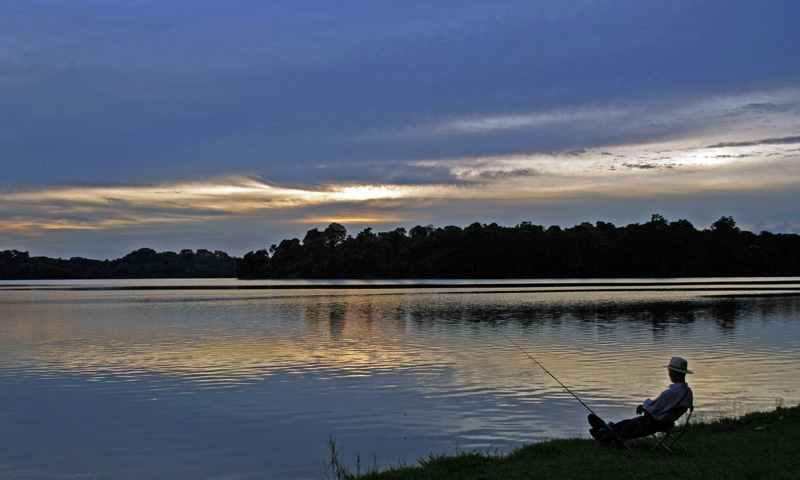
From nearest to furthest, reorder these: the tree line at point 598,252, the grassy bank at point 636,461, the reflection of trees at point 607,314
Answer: the grassy bank at point 636,461 → the reflection of trees at point 607,314 → the tree line at point 598,252

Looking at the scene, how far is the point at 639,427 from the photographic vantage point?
875cm

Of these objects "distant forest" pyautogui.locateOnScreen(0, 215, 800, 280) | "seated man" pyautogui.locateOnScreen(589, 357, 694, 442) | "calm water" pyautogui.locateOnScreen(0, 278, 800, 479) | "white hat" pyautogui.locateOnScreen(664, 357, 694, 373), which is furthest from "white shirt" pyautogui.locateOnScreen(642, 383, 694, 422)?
"distant forest" pyautogui.locateOnScreen(0, 215, 800, 280)

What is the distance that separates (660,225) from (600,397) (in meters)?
162

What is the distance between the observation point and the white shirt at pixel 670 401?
868cm

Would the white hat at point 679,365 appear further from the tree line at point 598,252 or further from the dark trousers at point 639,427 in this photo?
the tree line at point 598,252

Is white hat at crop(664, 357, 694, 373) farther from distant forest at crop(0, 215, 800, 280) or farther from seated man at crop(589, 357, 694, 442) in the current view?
distant forest at crop(0, 215, 800, 280)

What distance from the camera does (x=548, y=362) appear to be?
768 inches

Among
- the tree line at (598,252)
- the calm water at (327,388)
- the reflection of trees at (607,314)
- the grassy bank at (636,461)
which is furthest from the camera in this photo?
the tree line at (598,252)

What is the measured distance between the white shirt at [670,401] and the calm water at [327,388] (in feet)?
8.14

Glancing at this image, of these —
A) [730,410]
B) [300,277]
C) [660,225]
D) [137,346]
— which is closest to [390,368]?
[730,410]

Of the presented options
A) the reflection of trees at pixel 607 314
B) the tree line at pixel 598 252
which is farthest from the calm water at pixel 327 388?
the tree line at pixel 598 252

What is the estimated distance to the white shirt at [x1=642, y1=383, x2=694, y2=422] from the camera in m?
8.68

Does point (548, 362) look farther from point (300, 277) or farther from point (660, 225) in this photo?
point (300, 277)

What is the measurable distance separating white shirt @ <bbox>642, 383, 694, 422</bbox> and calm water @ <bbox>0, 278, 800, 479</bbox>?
248 centimetres
